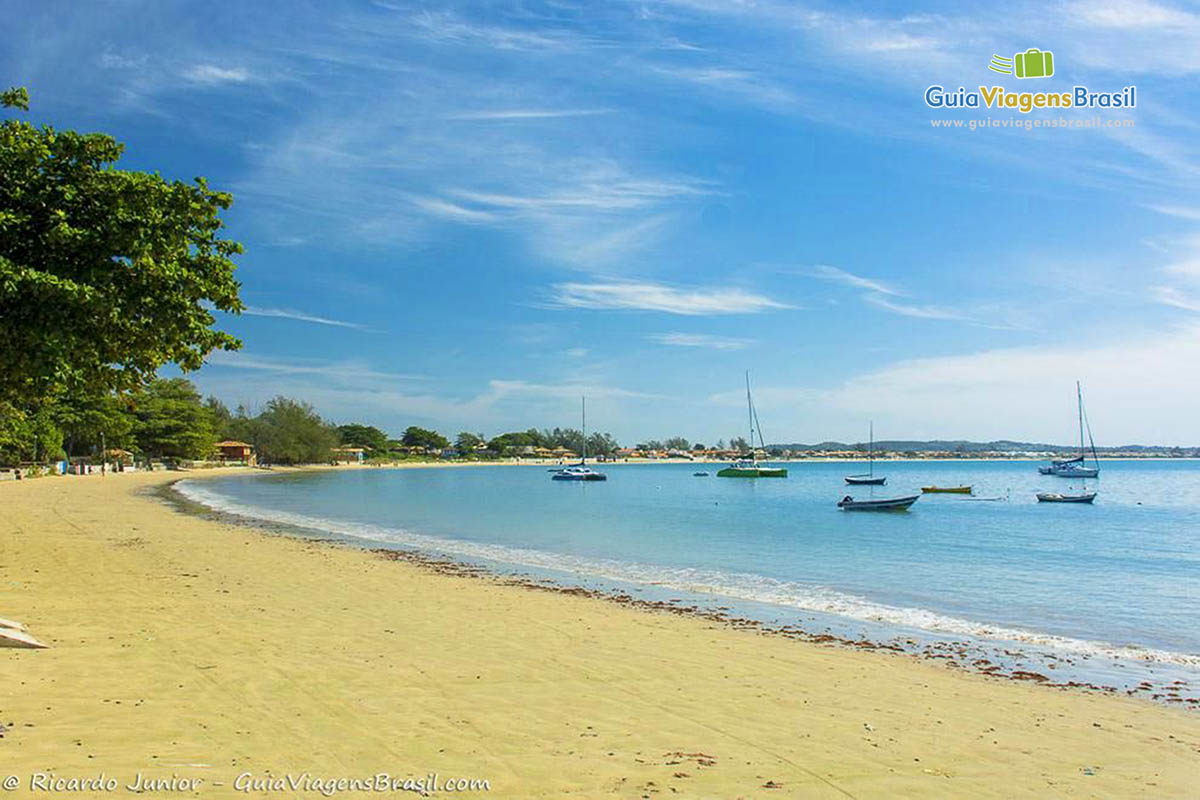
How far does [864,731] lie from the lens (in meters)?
7.50

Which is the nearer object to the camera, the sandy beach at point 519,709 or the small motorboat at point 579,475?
the sandy beach at point 519,709

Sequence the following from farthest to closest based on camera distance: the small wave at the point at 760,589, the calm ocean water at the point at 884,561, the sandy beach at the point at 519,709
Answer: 1. the calm ocean water at the point at 884,561
2. the small wave at the point at 760,589
3. the sandy beach at the point at 519,709

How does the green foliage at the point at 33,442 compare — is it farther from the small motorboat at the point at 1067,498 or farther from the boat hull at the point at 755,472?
the boat hull at the point at 755,472

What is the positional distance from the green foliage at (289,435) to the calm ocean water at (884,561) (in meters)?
98.6

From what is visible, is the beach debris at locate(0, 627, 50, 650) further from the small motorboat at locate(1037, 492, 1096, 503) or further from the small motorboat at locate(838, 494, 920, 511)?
the small motorboat at locate(1037, 492, 1096, 503)

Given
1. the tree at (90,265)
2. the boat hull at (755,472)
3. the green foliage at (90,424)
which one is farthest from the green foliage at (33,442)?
the boat hull at (755,472)

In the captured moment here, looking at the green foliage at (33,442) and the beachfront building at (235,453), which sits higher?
the green foliage at (33,442)

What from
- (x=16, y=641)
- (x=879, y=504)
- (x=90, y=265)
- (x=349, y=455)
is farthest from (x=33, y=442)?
(x=349, y=455)

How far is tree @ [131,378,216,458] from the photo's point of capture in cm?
10575

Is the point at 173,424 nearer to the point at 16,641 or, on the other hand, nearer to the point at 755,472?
the point at 755,472

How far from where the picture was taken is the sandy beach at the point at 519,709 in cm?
598

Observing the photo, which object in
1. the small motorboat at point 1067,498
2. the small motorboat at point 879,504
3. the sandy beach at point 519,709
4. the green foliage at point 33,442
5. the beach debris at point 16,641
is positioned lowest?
the small motorboat at point 1067,498

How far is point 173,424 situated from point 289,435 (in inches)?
1698

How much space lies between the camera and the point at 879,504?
2042 inches
